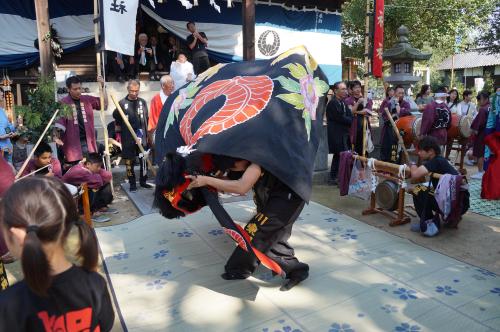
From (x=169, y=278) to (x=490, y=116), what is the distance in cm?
565

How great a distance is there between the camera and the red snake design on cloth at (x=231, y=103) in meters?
2.93

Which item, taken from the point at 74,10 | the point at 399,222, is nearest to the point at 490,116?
the point at 399,222

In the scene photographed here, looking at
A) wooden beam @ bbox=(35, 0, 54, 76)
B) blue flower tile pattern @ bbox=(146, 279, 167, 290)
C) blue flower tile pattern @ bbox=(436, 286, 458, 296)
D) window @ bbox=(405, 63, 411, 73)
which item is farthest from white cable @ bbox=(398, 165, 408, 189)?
window @ bbox=(405, 63, 411, 73)

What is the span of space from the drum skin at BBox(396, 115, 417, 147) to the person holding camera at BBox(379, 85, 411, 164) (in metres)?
0.25

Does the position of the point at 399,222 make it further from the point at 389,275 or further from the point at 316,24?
the point at 316,24

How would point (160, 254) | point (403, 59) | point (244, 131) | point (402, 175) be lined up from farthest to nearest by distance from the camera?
point (403, 59), point (402, 175), point (160, 254), point (244, 131)

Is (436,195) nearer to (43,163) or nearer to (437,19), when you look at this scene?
(43,163)

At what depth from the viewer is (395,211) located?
525 cm

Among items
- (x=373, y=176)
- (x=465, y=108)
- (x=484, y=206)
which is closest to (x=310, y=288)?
(x=373, y=176)

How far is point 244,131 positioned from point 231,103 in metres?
0.33

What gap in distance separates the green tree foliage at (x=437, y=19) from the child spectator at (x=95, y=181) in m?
16.3

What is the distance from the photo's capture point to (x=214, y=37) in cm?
1103

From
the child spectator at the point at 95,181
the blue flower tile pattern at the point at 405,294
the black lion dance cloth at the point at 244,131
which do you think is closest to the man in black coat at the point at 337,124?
the black lion dance cloth at the point at 244,131

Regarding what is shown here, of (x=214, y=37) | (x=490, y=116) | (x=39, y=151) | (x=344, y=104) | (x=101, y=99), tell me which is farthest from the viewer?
(x=214, y=37)
